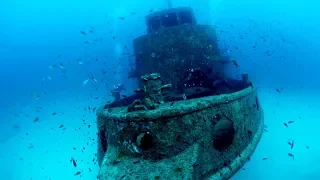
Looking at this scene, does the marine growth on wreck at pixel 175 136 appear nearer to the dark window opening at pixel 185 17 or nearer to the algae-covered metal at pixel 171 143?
the algae-covered metal at pixel 171 143

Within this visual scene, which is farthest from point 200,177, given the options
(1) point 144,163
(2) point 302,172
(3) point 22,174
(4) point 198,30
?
(3) point 22,174

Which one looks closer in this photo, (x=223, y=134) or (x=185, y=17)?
(x=223, y=134)

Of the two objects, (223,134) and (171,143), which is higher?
(171,143)

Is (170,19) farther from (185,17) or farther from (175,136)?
(175,136)

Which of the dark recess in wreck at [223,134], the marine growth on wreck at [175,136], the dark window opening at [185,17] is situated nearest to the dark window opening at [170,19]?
the dark window opening at [185,17]

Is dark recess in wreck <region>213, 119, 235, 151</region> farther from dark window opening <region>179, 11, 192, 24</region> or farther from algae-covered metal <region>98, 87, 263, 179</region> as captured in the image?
dark window opening <region>179, 11, 192, 24</region>

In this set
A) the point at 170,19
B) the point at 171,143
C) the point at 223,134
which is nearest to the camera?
the point at 171,143

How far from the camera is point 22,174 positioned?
93.6ft

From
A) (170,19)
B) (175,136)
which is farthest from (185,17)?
(175,136)

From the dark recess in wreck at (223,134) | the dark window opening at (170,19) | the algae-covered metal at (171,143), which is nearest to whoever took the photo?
the algae-covered metal at (171,143)

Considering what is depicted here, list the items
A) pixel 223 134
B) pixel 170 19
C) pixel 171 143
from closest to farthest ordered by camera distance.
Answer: pixel 171 143
pixel 223 134
pixel 170 19

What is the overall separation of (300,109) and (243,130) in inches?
1330

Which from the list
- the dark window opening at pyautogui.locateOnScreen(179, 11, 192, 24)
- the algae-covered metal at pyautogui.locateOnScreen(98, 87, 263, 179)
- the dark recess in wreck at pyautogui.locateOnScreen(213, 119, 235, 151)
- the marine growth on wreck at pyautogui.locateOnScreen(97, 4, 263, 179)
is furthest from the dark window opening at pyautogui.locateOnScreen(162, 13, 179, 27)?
the dark recess in wreck at pyautogui.locateOnScreen(213, 119, 235, 151)

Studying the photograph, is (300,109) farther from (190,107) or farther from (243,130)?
(190,107)
